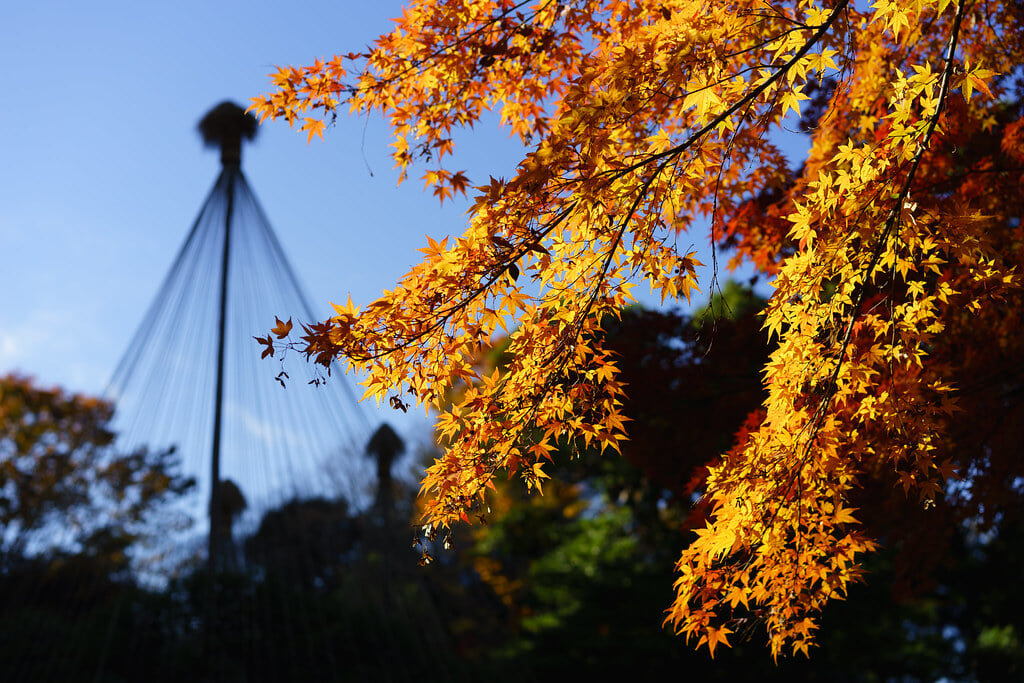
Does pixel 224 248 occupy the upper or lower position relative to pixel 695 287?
upper

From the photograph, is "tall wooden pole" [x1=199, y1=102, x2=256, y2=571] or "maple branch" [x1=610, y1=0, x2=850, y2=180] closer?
"maple branch" [x1=610, y1=0, x2=850, y2=180]

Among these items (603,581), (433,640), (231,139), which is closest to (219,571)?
(433,640)

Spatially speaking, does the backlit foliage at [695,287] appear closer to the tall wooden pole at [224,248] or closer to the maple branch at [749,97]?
the maple branch at [749,97]

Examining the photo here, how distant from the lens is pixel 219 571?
7797mm

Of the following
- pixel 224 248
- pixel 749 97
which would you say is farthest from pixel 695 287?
pixel 224 248

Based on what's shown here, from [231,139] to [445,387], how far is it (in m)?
7.09

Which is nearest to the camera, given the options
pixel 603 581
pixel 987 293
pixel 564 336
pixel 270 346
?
pixel 270 346

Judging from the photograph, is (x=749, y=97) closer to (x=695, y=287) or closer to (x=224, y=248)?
(x=695, y=287)

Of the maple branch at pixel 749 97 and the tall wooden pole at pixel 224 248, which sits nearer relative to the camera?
the maple branch at pixel 749 97

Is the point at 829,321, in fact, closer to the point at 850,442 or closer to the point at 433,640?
the point at 850,442

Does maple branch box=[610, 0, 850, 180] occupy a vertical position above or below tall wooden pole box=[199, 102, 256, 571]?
below

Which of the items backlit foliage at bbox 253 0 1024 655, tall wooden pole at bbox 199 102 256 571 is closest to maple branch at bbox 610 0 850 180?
backlit foliage at bbox 253 0 1024 655

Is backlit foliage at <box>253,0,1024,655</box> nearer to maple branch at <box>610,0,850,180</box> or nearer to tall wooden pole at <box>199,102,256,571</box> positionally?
maple branch at <box>610,0,850,180</box>

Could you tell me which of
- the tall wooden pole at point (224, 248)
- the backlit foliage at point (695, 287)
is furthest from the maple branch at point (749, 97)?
the tall wooden pole at point (224, 248)
